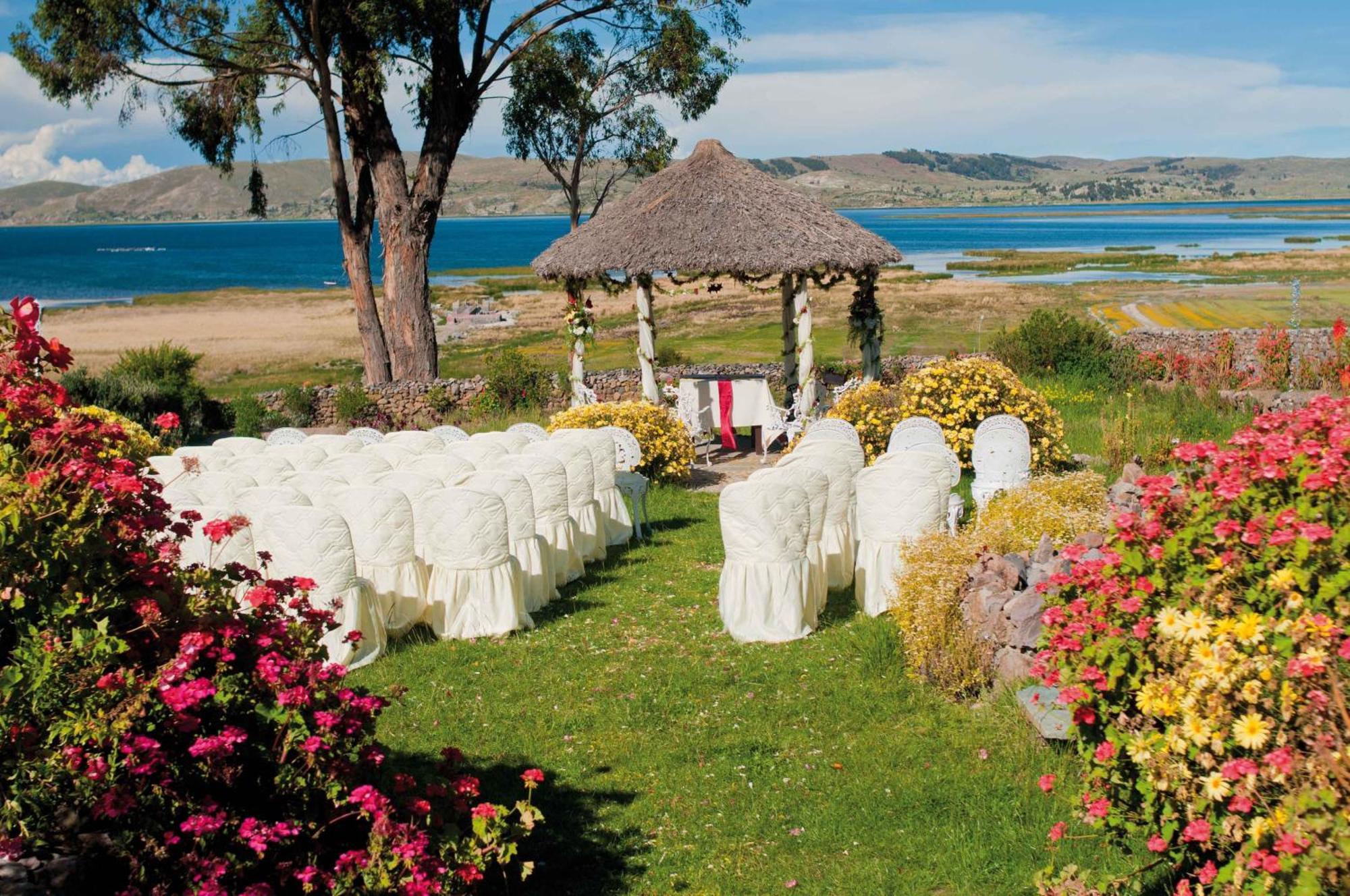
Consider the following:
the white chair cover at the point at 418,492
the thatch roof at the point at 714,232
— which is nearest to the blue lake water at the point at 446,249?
the thatch roof at the point at 714,232

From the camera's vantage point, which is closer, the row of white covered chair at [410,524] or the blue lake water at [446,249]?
the row of white covered chair at [410,524]

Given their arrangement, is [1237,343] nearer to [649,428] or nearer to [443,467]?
[649,428]

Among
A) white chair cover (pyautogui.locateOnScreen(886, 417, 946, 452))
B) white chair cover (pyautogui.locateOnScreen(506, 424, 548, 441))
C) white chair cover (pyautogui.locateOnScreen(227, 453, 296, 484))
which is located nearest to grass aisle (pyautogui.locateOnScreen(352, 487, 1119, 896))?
white chair cover (pyautogui.locateOnScreen(886, 417, 946, 452))

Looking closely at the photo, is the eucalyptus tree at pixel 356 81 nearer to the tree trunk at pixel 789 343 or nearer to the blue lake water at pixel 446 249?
the tree trunk at pixel 789 343

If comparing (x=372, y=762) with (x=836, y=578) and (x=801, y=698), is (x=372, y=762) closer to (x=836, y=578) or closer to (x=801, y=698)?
(x=801, y=698)

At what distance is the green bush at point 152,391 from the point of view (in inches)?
710

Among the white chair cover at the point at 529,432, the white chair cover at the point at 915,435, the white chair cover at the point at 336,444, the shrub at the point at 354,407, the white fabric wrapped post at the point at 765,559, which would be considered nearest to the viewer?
the white fabric wrapped post at the point at 765,559

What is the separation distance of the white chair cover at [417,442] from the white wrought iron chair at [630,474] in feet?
5.58

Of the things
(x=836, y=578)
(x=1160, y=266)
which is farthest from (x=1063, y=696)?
(x=1160, y=266)

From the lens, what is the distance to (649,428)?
Answer: 44.9 ft

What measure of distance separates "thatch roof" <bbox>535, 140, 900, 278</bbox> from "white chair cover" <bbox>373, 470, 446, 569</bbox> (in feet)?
22.5

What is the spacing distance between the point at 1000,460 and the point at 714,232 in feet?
21.5

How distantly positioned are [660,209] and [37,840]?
44.5 ft

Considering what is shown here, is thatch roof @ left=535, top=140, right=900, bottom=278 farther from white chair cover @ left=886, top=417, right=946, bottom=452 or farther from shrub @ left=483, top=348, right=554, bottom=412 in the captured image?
white chair cover @ left=886, top=417, right=946, bottom=452
